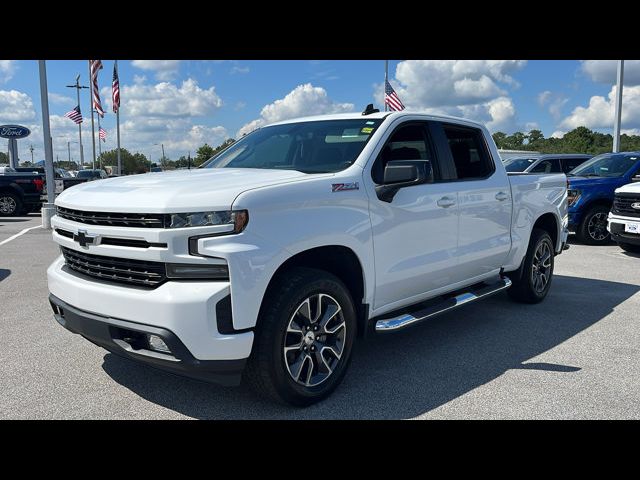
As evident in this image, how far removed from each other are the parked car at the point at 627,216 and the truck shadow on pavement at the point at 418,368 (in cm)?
357

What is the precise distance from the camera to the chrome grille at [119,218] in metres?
3.10

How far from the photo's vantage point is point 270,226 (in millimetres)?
3234

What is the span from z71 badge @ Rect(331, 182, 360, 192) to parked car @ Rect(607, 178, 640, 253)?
730cm

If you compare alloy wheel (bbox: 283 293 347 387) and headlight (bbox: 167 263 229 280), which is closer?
headlight (bbox: 167 263 229 280)

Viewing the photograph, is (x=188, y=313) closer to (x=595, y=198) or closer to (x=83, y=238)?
(x=83, y=238)

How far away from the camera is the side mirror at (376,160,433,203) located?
12.6 feet

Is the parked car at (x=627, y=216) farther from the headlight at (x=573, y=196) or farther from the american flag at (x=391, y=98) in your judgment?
the american flag at (x=391, y=98)

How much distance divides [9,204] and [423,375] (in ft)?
56.2

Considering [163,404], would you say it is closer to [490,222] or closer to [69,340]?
[69,340]

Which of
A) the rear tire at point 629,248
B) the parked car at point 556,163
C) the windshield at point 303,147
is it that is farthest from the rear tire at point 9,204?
the rear tire at point 629,248

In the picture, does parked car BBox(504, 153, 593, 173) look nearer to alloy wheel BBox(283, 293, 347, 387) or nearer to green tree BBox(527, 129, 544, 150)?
alloy wheel BBox(283, 293, 347, 387)

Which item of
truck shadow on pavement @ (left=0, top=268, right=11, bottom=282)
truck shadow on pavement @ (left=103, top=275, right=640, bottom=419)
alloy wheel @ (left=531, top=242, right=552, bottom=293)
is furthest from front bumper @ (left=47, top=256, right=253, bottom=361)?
truck shadow on pavement @ (left=0, top=268, right=11, bottom=282)
